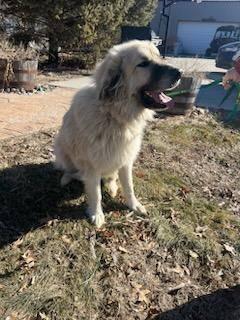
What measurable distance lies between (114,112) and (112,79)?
0.29 meters

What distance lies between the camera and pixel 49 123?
6.16 m

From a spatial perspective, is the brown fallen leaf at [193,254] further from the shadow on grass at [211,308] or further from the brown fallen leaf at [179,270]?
the shadow on grass at [211,308]

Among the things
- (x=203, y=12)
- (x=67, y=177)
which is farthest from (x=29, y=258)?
(x=203, y=12)

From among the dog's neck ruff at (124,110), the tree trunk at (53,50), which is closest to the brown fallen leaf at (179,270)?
the dog's neck ruff at (124,110)

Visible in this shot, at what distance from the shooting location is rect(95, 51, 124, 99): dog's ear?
10.8 ft

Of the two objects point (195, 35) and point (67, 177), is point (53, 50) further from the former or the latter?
point (195, 35)

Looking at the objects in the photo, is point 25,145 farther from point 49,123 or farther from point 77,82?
point 77,82

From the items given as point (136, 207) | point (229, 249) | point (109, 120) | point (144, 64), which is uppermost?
point (144, 64)

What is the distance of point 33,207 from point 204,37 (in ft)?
125

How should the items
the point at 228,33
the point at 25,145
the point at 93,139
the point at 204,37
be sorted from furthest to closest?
the point at 204,37 → the point at 228,33 → the point at 25,145 → the point at 93,139

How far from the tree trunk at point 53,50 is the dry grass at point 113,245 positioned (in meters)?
6.75

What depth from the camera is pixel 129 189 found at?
405cm

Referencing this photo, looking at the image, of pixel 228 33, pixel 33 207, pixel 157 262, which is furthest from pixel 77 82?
pixel 228 33

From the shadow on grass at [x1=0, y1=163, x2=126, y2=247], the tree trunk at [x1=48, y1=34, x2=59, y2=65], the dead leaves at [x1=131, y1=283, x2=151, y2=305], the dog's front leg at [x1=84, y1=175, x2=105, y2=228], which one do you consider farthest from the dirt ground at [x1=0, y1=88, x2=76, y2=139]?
the tree trunk at [x1=48, y1=34, x2=59, y2=65]
